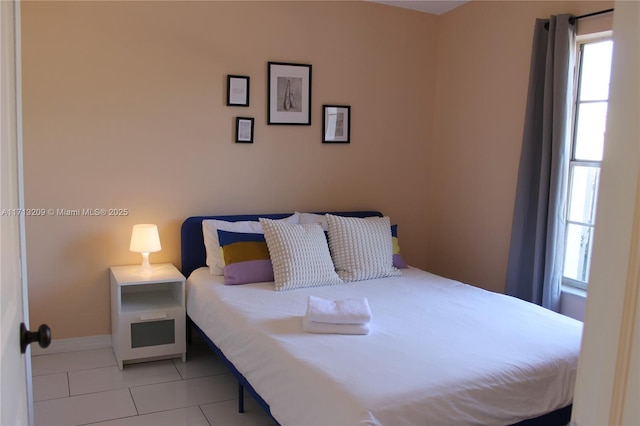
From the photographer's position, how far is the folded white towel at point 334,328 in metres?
2.62

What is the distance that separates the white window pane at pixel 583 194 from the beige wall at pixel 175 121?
4.91 ft

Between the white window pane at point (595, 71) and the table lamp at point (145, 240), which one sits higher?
the white window pane at point (595, 71)

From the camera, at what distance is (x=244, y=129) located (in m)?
4.07

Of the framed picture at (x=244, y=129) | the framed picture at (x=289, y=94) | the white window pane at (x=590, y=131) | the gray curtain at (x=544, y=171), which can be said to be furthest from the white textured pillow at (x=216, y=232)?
the white window pane at (x=590, y=131)

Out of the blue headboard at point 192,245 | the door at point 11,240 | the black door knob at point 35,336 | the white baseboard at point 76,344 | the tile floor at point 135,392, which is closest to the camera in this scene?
the door at point 11,240

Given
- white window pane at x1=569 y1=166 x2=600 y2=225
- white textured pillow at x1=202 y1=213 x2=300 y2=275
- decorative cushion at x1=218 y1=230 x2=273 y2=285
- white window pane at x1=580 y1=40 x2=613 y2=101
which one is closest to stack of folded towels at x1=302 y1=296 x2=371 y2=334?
decorative cushion at x1=218 y1=230 x2=273 y2=285

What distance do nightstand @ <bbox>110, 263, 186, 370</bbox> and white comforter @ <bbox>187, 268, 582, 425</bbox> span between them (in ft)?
1.12

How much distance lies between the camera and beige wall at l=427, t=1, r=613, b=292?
395 cm

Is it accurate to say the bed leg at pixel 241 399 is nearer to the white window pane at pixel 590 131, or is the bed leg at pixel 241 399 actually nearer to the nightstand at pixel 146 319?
the nightstand at pixel 146 319

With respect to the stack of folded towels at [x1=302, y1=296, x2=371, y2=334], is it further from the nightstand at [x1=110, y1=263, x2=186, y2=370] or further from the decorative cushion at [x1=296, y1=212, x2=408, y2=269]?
the decorative cushion at [x1=296, y1=212, x2=408, y2=269]

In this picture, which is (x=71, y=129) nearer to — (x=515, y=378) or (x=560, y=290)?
(x=515, y=378)

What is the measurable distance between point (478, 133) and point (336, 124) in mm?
1111

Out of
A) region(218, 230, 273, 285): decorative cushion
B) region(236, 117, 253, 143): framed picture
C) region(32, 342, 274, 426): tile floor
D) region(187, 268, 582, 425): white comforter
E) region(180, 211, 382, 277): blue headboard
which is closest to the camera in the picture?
region(187, 268, 582, 425): white comforter

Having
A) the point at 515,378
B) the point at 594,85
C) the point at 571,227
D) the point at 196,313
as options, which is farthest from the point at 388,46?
the point at 515,378
